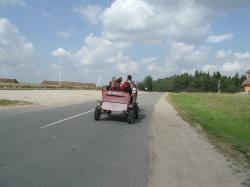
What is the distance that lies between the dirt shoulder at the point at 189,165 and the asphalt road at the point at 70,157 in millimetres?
273

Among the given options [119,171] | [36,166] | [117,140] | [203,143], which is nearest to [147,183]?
[119,171]

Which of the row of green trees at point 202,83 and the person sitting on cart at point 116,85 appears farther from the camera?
the row of green trees at point 202,83

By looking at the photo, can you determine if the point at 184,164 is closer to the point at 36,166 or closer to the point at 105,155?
the point at 105,155

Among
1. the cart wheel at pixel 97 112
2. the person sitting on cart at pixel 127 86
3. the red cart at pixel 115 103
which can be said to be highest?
the person sitting on cart at pixel 127 86

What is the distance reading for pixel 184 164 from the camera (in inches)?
299

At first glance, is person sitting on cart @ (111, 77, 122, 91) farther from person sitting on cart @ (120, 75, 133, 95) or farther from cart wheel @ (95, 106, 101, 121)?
cart wheel @ (95, 106, 101, 121)

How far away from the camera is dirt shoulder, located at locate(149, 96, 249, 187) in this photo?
6254 mm

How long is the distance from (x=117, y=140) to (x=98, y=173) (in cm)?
390

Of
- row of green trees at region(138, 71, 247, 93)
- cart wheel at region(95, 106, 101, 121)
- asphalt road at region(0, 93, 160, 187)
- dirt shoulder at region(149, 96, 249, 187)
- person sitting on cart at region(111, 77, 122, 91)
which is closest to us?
asphalt road at region(0, 93, 160, 187)

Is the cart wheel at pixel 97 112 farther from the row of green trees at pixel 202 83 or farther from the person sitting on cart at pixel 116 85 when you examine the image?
the row of green trees at pixel 202 83

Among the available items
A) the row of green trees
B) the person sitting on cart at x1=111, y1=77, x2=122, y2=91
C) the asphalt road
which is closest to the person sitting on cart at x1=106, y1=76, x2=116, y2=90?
the person sitting on cart at x1=111, y1=77, x2=122, y2=91

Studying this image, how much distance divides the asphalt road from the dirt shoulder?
0.27 meters

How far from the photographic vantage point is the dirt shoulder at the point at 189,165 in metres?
6.25

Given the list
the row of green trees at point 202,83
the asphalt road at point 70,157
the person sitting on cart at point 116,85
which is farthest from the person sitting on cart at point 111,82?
the row of green trees at point 202,83
